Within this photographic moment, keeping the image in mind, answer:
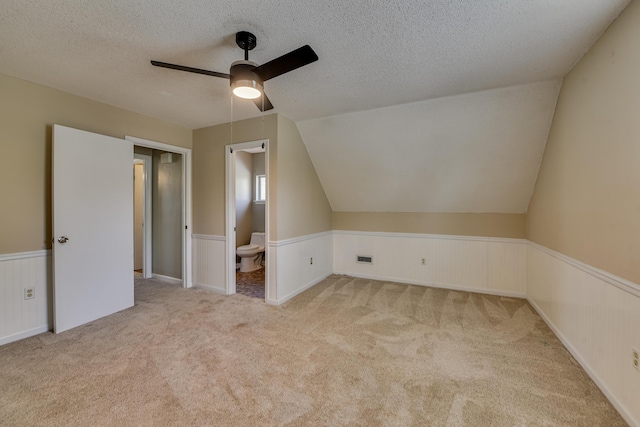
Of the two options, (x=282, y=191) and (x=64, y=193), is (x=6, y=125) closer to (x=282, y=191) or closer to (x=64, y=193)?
(x=64, y=193)

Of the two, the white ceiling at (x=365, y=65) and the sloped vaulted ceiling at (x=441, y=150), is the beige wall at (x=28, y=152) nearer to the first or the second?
the white ceiling at (x=365, y=65)

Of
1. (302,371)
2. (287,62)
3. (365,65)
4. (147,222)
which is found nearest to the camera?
(287,62)

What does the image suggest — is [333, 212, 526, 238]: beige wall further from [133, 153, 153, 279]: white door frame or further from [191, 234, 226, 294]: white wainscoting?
[133, 153, 153, 279]: white door frame

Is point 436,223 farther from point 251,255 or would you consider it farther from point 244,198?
point 244,198

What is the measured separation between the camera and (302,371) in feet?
6.29

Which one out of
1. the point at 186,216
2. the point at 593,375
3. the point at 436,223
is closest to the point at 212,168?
the point at 186,216

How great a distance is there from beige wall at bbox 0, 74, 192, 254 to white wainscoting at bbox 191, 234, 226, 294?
155cm

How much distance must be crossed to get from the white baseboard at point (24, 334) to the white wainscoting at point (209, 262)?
155 cm

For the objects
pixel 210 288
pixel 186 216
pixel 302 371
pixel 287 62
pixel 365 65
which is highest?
pixel 365 65

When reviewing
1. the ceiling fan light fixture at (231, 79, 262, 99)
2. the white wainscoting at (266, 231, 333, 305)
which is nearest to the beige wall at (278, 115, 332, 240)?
the white wainscoting at (266, 231, 333, 305)

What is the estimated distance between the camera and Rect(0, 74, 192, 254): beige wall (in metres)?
2.30

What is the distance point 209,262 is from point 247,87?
2.72m

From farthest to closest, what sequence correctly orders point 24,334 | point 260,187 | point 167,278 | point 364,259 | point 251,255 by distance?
point 260,187 < point 251,255 < point 364,259 < point 167,278 < point 24,334

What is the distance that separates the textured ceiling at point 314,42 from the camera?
1.50 m
